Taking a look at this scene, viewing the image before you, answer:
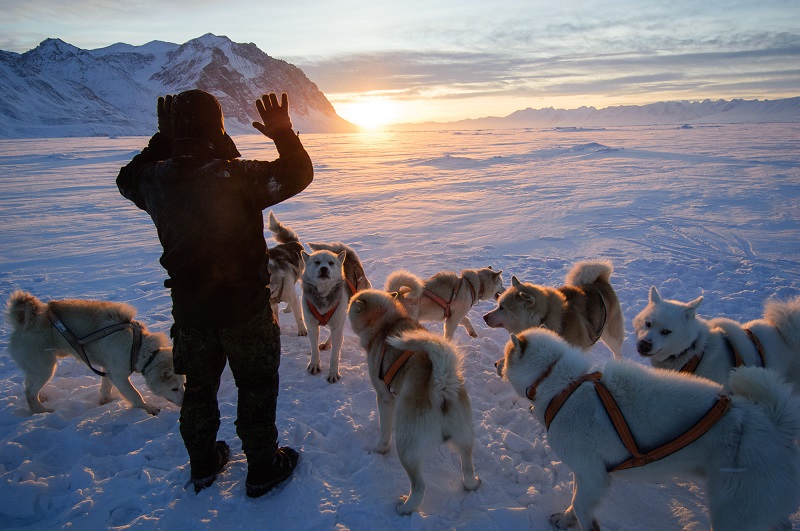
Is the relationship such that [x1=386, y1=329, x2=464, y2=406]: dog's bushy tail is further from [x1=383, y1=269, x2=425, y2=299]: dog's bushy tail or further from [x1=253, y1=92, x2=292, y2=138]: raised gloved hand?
[x1=383, y1=269, x2=425, y2=299]: dog's bushy tail

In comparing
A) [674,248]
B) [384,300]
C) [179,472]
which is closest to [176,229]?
[384,300]

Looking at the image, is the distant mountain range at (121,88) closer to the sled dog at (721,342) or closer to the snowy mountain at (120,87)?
the snowy mountain at (120,87)

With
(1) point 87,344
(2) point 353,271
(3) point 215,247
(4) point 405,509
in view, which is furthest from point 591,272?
(1) point 87,344

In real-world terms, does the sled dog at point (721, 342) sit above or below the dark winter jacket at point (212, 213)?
below

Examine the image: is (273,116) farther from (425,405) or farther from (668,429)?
(668,429)

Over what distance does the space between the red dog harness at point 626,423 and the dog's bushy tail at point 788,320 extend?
1.76 m

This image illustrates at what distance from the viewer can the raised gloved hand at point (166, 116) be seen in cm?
255

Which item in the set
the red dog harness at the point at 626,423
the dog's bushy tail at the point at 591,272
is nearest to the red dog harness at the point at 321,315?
the red dog harness at the point at 626,423

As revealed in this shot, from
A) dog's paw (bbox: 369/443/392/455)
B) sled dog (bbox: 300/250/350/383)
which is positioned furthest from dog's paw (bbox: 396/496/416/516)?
sled dog (bbox: 300/250/350/383)

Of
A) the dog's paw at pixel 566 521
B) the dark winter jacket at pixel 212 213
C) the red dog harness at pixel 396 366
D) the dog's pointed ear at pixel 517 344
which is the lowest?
the dog's paw at pixel 566 521

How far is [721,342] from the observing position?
338 centimetres

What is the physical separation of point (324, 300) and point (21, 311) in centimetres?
273

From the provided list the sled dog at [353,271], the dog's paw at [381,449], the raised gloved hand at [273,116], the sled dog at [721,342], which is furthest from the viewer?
the sled dog at [353,271]

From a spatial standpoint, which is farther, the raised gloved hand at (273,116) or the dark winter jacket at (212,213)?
the raised gloved hand at (273,116)
